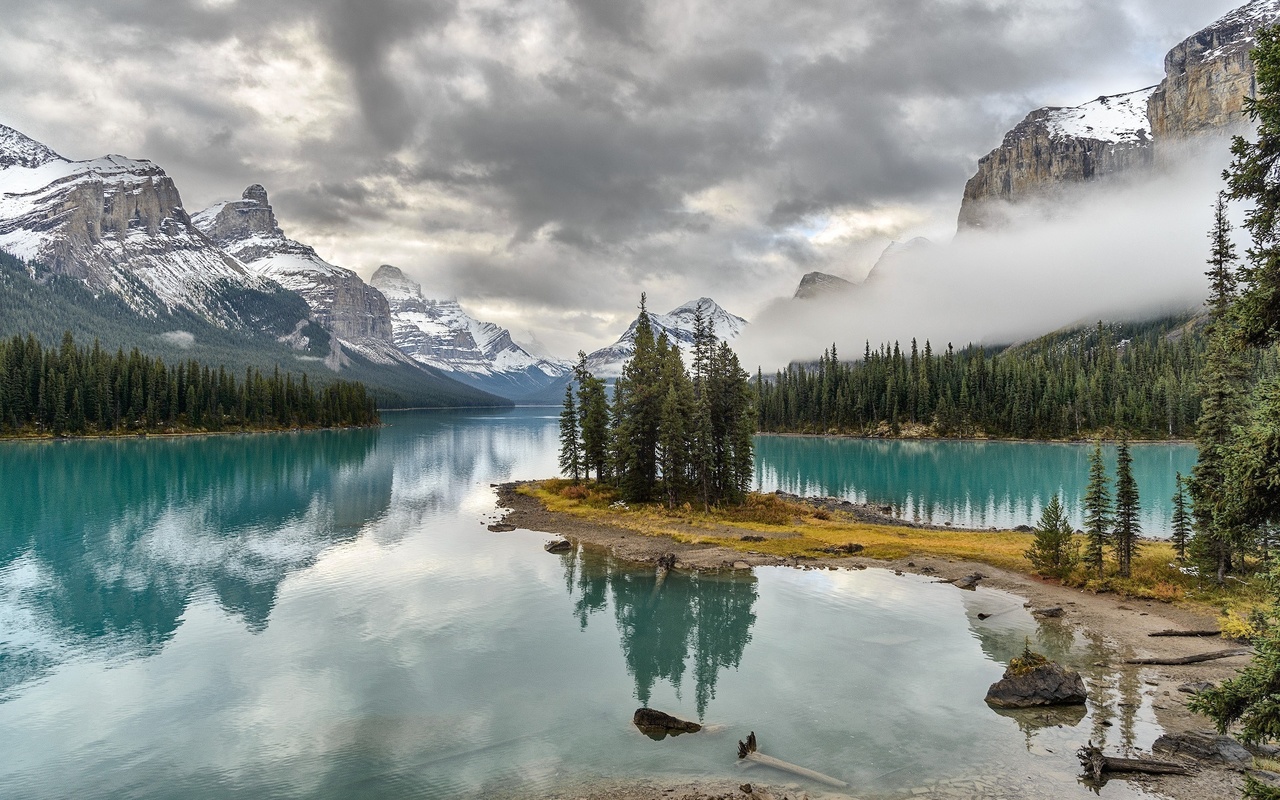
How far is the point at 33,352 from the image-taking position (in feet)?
488

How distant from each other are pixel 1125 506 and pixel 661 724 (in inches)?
1258

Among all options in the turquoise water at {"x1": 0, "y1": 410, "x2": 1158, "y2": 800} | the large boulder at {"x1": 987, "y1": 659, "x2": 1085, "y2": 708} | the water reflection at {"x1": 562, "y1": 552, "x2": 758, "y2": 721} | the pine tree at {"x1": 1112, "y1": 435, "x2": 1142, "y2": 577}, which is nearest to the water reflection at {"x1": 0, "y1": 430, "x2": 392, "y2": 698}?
the turquoise water at {"x1": 0, "y1": 410, "x2": 1158, "y2": 800}

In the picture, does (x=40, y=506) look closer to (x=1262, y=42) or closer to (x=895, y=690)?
(x=895, y=690)

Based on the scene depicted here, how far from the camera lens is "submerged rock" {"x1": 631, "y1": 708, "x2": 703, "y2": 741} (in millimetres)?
23766

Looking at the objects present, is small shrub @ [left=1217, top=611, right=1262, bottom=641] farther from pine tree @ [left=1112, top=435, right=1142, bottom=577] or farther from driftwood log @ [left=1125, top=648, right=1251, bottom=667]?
pine tree @ [left=1112, top=435, right=1142, bottom=577]

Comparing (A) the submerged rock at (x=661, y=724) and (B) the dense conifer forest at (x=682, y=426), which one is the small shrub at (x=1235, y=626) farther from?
(B) the dense conifer forest at (x=682, y=426)

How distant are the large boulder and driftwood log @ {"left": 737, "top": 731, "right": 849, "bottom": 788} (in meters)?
9.62

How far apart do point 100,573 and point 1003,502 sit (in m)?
90.8

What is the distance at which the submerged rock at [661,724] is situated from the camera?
23.8 m

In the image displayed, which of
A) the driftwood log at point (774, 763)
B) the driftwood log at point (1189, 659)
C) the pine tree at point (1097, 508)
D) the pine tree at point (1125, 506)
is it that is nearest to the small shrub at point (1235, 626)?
the driftwood log at point (1189, 659)

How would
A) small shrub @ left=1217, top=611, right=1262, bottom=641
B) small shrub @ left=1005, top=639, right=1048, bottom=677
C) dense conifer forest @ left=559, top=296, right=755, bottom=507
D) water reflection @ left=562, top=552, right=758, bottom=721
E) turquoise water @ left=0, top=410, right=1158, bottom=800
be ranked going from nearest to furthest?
turquoise water @ left=0, top=410, right=1158, bottom=800
small shrub @ left=1005, top=639, right=1048, bottom=677
small shrub @ left=1217, top=611, right=1262, bottom=641
water reflection @ left=562, top=552, right=758, bottom=721
dense conifer forest @ left=559, top=296, right=755, bottom=507

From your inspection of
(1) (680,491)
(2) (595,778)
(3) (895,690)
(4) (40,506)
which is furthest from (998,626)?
(4) (40,506)

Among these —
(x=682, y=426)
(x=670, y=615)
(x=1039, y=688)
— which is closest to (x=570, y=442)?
(x=682, y=426)

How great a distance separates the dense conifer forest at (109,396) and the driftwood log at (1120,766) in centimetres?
19029
